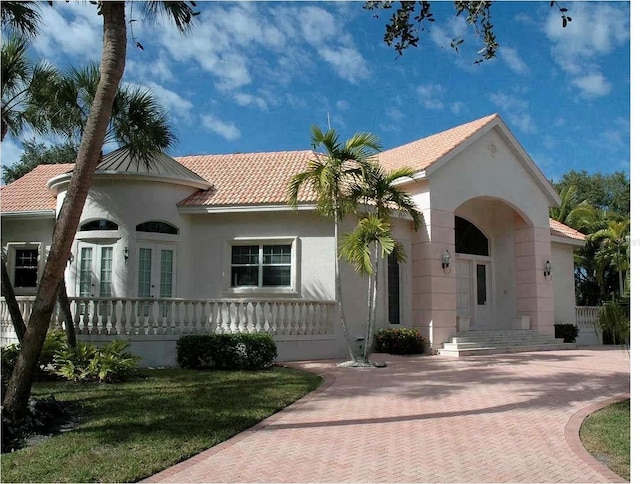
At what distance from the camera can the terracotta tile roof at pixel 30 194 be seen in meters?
18.8

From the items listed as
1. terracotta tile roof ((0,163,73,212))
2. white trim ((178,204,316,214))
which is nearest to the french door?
white trim ((178,204,316,214))

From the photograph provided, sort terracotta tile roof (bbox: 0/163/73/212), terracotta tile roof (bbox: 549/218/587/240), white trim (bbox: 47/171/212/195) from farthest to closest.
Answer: terracotta tile roof (bbox: 549/218/587/240) < terracotta tile roof (bbox: 0/163/73/212) < white trim (bbox: 47/171/212/195)

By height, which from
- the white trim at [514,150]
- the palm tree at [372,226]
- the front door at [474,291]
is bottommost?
the front door at [474,291]

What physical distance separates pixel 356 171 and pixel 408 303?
5460mm

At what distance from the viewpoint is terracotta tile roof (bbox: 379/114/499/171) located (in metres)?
18.0

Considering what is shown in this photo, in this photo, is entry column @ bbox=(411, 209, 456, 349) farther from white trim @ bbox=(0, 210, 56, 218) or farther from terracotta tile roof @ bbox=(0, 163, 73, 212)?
terracotta tile roof @ bbox=(0, 163, 73, 212)

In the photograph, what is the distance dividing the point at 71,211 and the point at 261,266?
951 centimetres

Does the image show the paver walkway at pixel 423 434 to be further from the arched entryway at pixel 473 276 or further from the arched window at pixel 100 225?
the arched window at pixel 100 225

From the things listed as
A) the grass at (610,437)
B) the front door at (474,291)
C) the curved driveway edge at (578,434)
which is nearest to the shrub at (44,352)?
the curved driveway edge at (578,434)

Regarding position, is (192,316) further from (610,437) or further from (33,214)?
(610,437)

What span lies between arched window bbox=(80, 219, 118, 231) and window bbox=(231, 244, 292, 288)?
11.6 feet

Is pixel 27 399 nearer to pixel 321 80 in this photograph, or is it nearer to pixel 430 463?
pixel 430 463

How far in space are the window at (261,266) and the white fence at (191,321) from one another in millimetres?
1540

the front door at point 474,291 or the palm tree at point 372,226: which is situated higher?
the palm tree at point 372,226
